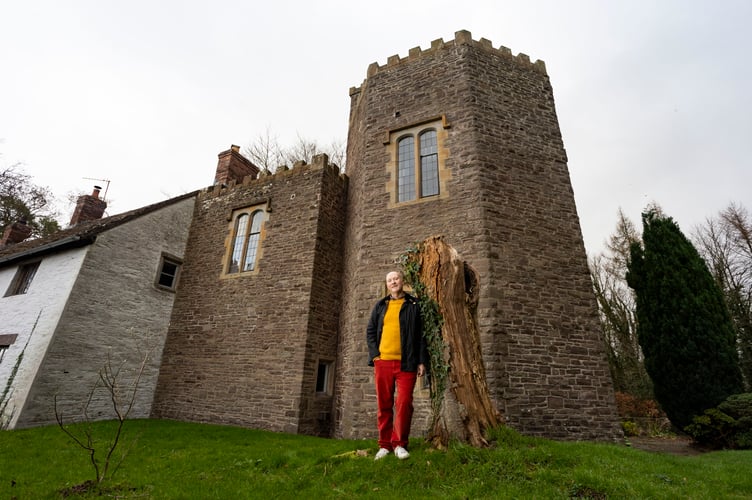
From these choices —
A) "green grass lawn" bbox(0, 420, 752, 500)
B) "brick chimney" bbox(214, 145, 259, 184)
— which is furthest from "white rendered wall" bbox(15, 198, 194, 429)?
"green grass lawn" bbox(0, 420, 752, 500)

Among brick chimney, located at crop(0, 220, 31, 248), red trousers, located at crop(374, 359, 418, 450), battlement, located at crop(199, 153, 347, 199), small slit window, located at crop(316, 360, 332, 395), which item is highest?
battlement, located at crop(199, 153, 347, 199)

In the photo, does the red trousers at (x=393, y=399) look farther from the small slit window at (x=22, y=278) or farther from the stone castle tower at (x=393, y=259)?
the small slit window at (x=22, y=278)

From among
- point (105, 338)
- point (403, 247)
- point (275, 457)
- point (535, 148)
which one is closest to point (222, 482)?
point (275, 457)

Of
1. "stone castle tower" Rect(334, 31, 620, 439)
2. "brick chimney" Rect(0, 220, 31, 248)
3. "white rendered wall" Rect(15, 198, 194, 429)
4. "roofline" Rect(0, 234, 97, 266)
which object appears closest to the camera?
"stone castle tower" Rect(334, 31, 620, 439)

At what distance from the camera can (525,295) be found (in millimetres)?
8977

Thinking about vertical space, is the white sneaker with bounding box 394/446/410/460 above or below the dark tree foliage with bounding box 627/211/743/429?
below

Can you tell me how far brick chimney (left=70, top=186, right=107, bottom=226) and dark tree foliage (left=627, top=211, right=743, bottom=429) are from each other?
23661 mm

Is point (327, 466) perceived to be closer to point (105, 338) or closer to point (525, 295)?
point (525, 295)

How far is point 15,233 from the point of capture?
726 inches

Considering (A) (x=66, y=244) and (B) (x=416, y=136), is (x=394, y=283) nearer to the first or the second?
(B) (x=416, y=136)

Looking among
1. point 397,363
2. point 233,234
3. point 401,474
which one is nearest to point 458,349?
point 397,363

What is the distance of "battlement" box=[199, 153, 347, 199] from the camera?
44.1 ft

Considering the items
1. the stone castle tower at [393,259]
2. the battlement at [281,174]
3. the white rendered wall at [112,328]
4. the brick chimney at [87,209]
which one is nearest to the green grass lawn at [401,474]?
the stone castle tower at [393,259]

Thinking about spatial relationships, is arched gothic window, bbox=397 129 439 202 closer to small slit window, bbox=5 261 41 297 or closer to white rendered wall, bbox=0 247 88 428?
white rendered wall, bbox=0 247 88 428
